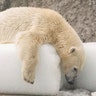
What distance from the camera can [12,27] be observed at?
4531mm

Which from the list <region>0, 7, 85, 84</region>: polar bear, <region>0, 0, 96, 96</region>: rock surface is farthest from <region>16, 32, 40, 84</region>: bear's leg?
<region>0, 0, 96, 96</region>: rock surface

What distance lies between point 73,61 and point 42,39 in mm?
410

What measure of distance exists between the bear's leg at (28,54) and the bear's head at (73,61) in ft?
1.28

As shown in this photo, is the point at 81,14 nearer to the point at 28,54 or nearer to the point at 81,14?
the point at 81,14

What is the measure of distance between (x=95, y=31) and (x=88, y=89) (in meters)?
2.64

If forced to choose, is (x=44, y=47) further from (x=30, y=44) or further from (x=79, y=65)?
(x=79, y=65)

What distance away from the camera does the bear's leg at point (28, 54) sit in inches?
149

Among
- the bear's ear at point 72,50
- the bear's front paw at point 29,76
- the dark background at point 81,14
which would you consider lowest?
the dark background at point 81,14

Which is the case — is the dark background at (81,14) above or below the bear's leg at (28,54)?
below

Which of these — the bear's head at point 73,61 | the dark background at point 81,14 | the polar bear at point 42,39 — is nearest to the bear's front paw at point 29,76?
the polar bear at point 42,39

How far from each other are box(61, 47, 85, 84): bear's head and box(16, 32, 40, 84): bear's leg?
390 mm

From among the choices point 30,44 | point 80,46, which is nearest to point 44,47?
point 30,44

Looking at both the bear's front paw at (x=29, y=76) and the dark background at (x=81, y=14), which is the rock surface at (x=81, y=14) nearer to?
the dark background at (x=81, y=14)

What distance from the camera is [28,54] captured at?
3.84m
